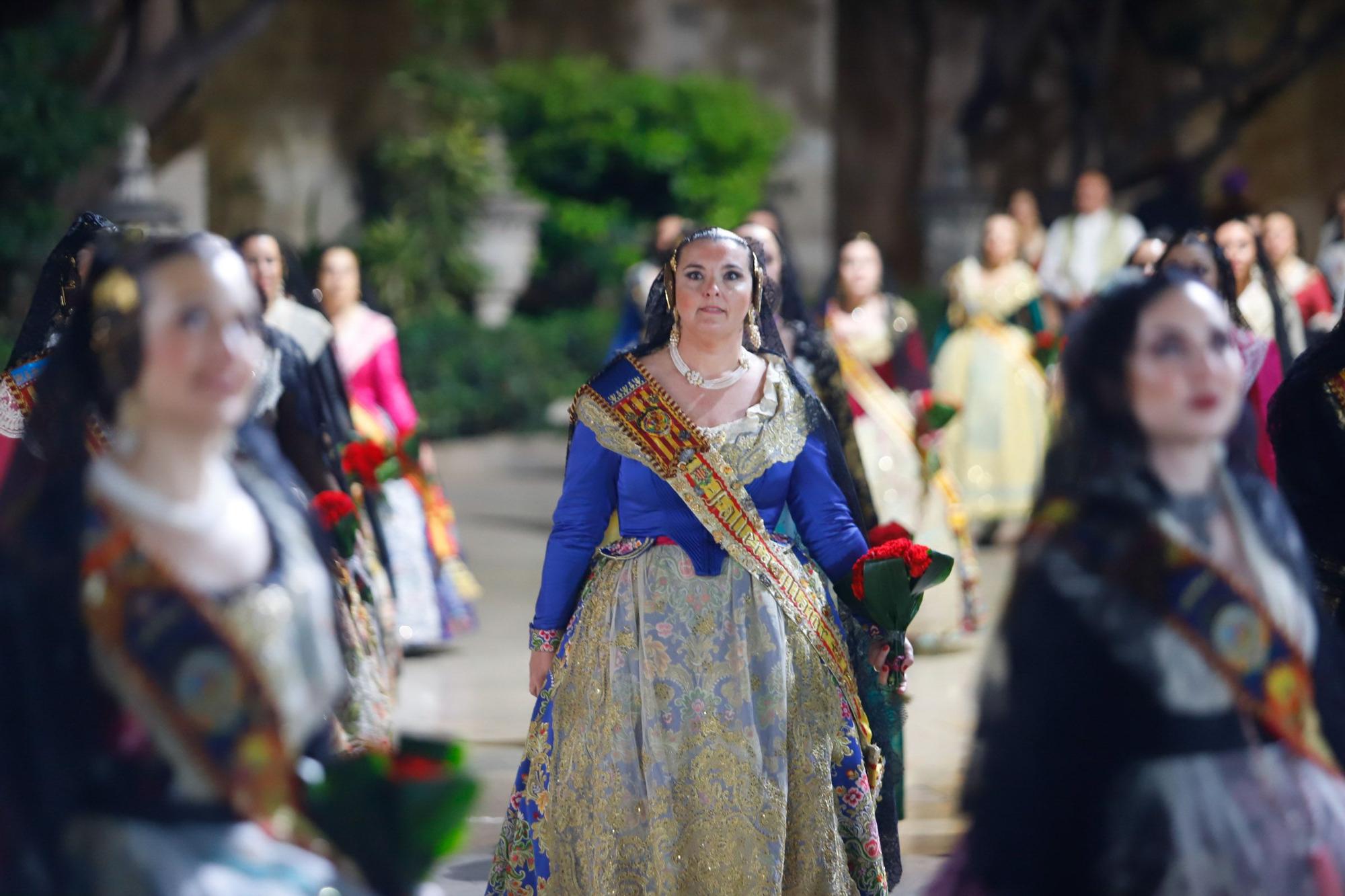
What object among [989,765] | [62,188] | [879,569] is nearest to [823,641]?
[879,569]

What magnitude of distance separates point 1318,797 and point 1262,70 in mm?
18343

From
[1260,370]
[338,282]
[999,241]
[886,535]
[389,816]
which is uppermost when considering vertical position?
[999,241]

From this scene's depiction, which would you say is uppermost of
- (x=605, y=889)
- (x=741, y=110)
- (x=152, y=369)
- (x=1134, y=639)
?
(x=741, y=110)

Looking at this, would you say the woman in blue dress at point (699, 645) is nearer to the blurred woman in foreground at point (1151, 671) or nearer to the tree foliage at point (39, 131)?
the blurred woman in foreground at point (1151, 671)

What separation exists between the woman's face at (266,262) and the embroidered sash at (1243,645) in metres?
4.07

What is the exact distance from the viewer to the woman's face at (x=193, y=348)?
7.79 feet

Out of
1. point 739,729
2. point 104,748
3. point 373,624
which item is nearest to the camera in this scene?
point 104,748

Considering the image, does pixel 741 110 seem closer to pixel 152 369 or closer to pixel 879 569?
pixel 879 569

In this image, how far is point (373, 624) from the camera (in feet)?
18.4

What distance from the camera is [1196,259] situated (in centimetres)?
498

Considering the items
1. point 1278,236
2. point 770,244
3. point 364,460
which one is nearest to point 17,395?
point 364,460

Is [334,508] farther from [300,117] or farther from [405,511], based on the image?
[300,117]

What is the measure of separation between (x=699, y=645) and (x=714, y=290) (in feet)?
2.49

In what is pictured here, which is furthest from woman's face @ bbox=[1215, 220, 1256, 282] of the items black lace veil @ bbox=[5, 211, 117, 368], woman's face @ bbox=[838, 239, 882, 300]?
black lace veil @ bbox=[5, 211, 117, 368]
